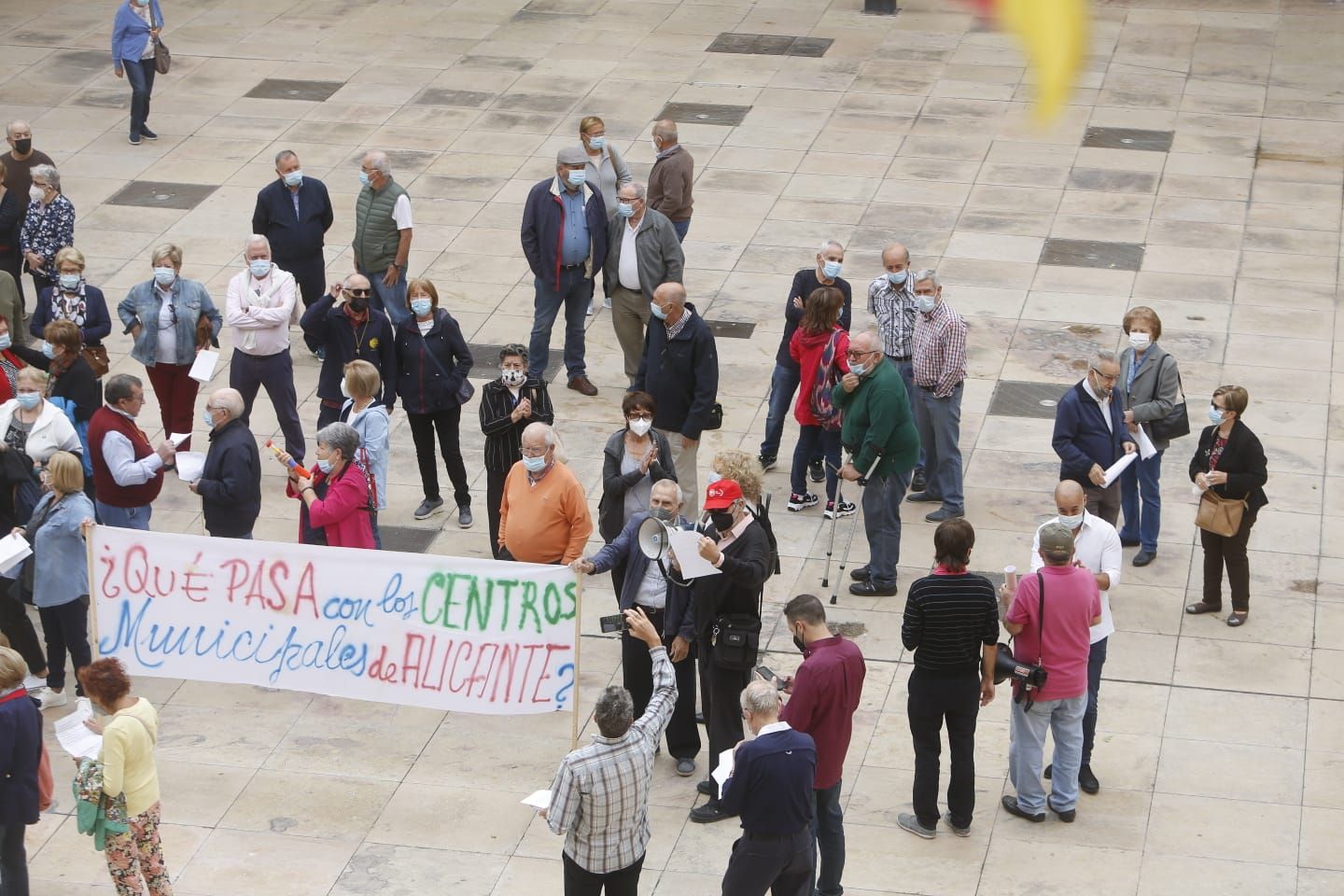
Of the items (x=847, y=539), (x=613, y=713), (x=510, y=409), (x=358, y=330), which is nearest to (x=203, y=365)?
(x=358, y=330)

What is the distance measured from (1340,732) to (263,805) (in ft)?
17.6

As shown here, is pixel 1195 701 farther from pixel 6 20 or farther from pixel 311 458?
pixel 6 20

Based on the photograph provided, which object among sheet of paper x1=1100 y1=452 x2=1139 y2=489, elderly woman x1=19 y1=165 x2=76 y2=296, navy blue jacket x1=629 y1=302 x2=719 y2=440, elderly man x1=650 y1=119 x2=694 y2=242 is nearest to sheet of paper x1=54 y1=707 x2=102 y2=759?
navy blue jacket x1=629 y1=302 x2=719 y2=440

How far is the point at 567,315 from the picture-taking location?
1319 centimetres

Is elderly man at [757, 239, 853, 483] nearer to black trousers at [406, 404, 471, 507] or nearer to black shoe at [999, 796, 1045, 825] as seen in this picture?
black trousers at [406, 404, 471, 507]

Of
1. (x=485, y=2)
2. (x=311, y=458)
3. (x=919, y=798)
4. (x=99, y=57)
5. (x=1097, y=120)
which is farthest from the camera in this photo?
(x=485, y=2)

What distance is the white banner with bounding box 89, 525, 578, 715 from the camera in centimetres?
815

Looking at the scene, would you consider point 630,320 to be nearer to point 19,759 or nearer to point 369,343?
point 369,343

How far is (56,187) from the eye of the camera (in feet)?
43.1

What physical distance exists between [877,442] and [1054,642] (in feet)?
8.05

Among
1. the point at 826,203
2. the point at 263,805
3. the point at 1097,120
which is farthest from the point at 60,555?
the point at 1097,120

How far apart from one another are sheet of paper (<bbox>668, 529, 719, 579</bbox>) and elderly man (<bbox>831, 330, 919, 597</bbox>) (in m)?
2.44

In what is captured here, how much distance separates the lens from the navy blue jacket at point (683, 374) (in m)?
10.5

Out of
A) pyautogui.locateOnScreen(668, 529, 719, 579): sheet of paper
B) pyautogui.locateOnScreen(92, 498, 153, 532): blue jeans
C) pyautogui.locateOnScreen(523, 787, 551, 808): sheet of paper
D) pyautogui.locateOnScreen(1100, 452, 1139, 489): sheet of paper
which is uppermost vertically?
pyautogui.locateOnScreen(668, 529, 719, 579): sheet of paper
